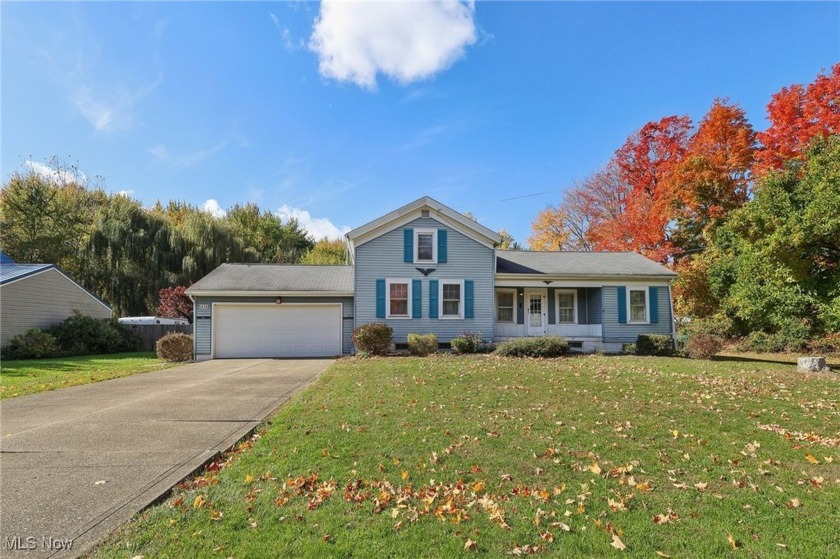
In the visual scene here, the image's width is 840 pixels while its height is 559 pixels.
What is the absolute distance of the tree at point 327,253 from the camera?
3719cm

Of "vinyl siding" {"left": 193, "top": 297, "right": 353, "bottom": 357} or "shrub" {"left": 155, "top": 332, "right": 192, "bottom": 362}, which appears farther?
"vinyl siding" {"left": 193, "top": 297, "right": 353, "bottom": 357}

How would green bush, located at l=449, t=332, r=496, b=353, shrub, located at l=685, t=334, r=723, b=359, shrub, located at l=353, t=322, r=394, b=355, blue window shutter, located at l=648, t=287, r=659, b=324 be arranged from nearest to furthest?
shrub, located at l=685, t=334, r=723, b=359 → shrub, located at l=353, t=322, r=394, b=355 → green bush, located at l=449, t=332, r=496, b=353 → blue window shutter, located at l=648, t=287, r=659, b=324

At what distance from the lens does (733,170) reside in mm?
23484

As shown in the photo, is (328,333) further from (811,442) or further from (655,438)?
(811,442)

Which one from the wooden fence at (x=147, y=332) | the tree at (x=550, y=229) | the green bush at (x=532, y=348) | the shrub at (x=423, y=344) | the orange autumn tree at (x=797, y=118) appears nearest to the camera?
the green bush at (x=532, y=348)

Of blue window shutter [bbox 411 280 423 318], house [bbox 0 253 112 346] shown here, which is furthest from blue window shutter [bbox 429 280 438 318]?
house [bbox 0 253 112 346]

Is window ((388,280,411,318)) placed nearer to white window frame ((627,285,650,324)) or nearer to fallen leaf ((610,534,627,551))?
white window frame ((627,285,650,324))

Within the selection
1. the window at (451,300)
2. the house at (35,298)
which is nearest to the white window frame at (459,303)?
the window at (451,300)

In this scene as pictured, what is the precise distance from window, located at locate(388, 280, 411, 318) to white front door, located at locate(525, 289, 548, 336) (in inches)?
208

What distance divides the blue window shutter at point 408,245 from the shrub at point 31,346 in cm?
1588

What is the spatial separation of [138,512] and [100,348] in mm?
22564

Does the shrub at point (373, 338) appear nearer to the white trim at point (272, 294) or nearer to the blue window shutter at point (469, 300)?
the white trim at point (272, 294)

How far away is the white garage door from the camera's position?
17.6 metres

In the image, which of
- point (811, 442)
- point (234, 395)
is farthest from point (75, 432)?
point (811, 442)
